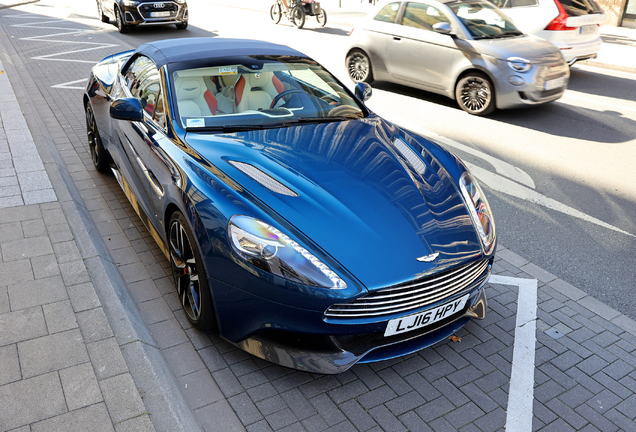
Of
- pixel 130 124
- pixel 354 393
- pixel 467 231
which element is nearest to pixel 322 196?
pixel 467 231

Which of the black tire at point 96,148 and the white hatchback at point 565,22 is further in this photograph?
the white hatchback at point 565,22

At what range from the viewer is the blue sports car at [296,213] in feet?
8.75

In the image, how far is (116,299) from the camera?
10.9ft

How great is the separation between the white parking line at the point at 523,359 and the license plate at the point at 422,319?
22.4 inches

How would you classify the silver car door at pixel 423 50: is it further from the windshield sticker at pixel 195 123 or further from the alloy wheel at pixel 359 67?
the windshield sticker at pixel 195 123

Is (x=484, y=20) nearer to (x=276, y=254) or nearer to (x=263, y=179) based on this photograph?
(x=263, y=179)

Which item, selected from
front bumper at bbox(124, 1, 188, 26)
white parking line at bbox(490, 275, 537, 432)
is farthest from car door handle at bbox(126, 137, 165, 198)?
front bumper at bbox(124, 1, 188, 26)

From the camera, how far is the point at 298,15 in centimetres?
1720

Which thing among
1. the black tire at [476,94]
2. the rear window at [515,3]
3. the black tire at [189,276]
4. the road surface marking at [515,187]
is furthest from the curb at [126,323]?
the rear window at [515,3]

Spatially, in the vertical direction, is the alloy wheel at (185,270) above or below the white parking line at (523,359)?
above

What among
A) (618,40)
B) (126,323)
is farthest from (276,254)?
(618,40)

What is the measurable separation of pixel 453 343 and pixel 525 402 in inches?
→ 22.2

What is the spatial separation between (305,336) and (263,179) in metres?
0.96

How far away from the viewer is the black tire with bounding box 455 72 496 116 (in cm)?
800
